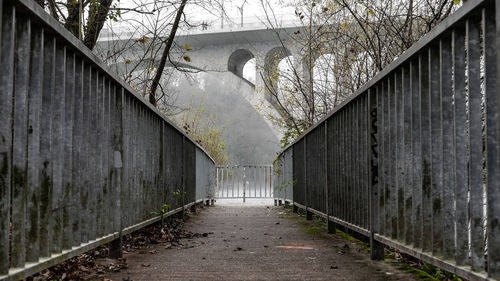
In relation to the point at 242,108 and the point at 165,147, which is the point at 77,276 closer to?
the point at 165,147

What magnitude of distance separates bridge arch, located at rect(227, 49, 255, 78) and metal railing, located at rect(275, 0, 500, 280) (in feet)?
78.0

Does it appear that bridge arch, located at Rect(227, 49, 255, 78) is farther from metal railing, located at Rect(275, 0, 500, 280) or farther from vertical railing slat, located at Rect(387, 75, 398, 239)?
vertical railing slat, located at Rect(387, 75, 398, 239)

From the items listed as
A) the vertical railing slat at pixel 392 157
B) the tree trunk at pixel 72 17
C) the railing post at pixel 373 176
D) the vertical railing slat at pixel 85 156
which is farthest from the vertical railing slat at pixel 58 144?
the tree trunk at pixel 72 17

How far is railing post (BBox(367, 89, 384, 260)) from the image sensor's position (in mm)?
3809

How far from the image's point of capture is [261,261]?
155 inches

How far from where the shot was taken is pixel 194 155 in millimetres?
9828

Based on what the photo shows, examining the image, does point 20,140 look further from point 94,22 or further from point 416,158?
point 94,22

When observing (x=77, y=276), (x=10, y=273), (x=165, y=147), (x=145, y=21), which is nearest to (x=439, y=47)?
(x=10, y=273)

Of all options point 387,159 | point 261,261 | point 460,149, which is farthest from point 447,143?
point 261,261

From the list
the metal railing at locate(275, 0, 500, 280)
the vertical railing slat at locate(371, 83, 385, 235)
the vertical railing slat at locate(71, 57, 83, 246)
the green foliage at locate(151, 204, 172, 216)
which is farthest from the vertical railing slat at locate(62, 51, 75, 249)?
the green foliage at locate(151, 204, 172, 216)

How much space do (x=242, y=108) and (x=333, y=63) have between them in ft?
114

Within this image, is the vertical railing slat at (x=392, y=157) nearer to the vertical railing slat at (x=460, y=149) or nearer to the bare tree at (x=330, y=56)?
the vertical railing slat at (x=460, y=149)

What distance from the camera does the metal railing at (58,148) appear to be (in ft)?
7.00

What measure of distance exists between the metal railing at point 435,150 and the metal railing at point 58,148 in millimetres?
1926
